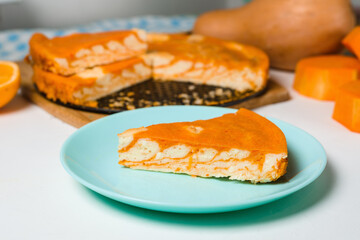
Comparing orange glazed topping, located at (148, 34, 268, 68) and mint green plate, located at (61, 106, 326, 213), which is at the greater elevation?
mint green plate, located at (61, 106, 326, 213)

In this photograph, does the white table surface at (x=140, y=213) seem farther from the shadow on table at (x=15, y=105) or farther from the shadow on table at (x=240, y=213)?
the shadow on table at (x=15, y=105)

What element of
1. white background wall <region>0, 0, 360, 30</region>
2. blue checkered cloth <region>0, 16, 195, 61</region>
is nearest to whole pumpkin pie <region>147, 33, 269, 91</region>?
blue checkered cloth <region>0, 16, 195, 61</region>

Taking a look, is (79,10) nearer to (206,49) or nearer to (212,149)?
(206,49)

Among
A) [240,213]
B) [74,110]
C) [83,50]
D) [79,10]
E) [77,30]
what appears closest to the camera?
[240,213]

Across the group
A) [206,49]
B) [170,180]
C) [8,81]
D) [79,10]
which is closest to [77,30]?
[79,10]

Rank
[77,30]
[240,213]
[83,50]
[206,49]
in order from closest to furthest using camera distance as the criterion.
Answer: [240,213] → [83,50] → [206,49] → [77,30]

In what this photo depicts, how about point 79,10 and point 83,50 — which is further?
point 79,10

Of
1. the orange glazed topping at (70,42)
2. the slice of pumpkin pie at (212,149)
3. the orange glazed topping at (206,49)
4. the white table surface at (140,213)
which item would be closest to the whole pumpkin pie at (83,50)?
the orange glazed topping at (70,42)

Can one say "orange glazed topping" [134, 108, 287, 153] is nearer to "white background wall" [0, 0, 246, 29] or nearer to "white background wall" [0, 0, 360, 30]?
"white background wall" [0, 0, 360, 30]
